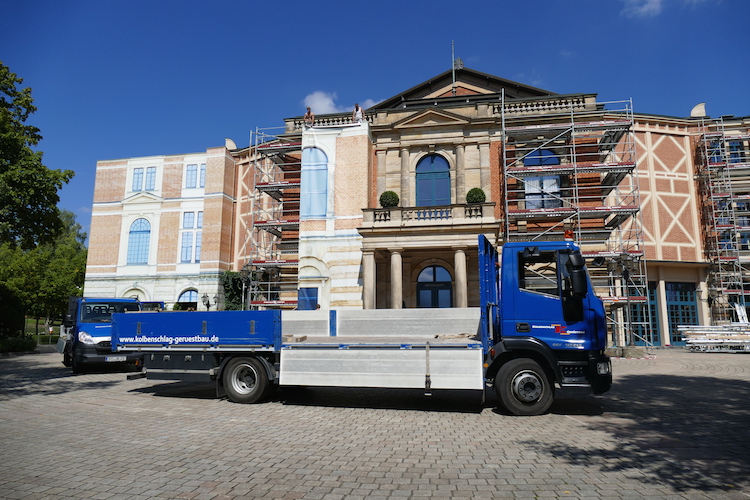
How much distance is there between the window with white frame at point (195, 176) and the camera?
34.0 metres

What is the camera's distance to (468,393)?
33.2 ft

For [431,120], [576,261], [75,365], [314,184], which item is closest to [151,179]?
[314,184]

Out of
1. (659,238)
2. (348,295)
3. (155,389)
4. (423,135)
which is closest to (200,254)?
(348,295)

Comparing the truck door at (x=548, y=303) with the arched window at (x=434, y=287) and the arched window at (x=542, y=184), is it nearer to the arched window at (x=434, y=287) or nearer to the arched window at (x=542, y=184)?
the arched window at (x=434, y=287)

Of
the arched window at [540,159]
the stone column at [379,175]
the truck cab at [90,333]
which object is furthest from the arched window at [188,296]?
the arched window at [540,159]

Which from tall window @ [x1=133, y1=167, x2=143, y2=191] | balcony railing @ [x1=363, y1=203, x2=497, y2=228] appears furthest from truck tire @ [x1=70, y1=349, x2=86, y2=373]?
tall window @ [x1=133, y1=167, x2=143, y2=191]

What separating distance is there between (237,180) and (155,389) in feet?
82.8

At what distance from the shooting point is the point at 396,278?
18.8 meters

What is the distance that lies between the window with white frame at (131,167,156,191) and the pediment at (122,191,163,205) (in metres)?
0.52

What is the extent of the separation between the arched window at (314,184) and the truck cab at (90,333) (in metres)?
10.5

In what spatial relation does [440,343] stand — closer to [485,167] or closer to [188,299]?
[485,167]

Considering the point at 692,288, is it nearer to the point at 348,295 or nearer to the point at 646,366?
the point at 646,366

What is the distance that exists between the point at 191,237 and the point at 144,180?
6113mm

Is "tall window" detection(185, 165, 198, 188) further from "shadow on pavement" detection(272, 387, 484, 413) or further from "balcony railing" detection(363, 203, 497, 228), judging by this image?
"shadow on pavement" detection(272, 387, 484, 413)
